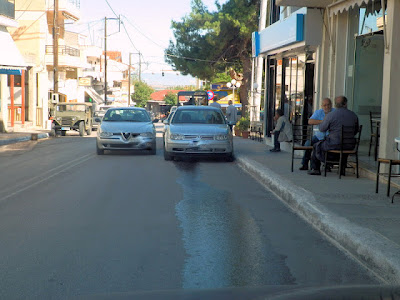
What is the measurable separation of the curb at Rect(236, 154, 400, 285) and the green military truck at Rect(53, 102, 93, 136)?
24.8m

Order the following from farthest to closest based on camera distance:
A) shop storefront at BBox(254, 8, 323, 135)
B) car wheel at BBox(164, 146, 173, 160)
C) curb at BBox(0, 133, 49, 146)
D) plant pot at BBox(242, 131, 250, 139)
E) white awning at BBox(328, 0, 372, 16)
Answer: plant pot at BBox(242, 131, 250, 139), curb at BBox(0, 133, 49, 146), car wheel at BBox(164, 146, 173, 160), shop storefront at BBox(254, 8, 323, 135), white awning at BBox(328, 0, 372, 16)

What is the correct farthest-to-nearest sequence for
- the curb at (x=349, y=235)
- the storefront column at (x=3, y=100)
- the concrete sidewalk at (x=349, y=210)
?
the storefront column at (x=3, y=100), the concrete sidewalk at (x=349, y=210), the curb at (x=349, y=235)

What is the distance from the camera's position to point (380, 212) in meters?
8.09

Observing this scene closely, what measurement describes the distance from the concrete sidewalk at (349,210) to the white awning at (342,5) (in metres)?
3.44

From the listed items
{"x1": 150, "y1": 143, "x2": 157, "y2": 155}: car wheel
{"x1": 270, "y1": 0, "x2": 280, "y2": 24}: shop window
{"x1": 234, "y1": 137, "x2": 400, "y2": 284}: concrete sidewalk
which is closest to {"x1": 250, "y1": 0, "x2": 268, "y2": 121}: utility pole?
{"x1": 270, "y1": 0, "x2": 280, "y2": 24}: shop window

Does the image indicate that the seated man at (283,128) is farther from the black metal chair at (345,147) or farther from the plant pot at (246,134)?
the plant pot at (246,134)

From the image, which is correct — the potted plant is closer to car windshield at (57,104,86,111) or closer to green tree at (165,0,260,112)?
car windshield at (57,104,86,111)

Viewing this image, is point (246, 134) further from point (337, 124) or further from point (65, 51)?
point (65, 51)

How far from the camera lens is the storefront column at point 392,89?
1126 cm

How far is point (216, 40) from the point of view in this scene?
1759 inches

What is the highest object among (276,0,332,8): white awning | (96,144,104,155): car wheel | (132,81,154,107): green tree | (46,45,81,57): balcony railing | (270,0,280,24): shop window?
(46,45,81,57): balcony railing

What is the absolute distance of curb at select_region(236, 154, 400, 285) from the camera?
17.9 feet

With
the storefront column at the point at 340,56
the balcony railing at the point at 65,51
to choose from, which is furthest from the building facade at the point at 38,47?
the storefront column at the point at 340,56

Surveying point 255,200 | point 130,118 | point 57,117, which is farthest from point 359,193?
point 57,117
